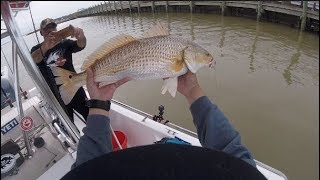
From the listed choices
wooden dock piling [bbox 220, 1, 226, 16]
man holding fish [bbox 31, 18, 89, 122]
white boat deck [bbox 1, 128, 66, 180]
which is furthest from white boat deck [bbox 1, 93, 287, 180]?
wooden dock piling [bbox 220, 1, 226, 16]

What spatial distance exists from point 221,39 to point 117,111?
12025 millimetres

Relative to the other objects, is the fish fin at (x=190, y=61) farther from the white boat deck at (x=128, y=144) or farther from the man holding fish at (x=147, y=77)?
the white boat deck at (x=128, y=144)

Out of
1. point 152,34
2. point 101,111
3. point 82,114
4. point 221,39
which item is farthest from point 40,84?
point 221,39

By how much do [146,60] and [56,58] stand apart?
1.85 meters

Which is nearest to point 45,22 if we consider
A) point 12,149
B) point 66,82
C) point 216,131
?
point 66,82

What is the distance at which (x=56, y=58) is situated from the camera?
3.25m

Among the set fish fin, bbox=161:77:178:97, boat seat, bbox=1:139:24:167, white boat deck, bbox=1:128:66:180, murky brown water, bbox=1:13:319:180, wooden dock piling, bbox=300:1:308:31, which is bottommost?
murky brown water, bbox=1:13:319:180

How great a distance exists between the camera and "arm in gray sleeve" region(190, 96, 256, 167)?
60.2 inches

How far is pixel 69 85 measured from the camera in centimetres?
186

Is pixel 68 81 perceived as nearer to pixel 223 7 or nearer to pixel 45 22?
pixel 45 22

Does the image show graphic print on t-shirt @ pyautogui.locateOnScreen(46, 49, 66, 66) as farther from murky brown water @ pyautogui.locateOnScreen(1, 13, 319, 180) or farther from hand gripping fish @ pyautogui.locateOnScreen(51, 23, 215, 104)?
hand gripping fish @ pyautogui.locateOnScreen(51, 23, 215, 104)

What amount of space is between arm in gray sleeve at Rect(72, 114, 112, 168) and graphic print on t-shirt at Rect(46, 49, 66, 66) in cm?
173


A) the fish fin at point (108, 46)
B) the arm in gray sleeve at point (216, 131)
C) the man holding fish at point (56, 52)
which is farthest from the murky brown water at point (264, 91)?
the arm in gray sleeve at point (216, 131)

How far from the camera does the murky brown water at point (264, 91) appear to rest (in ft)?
20.1
